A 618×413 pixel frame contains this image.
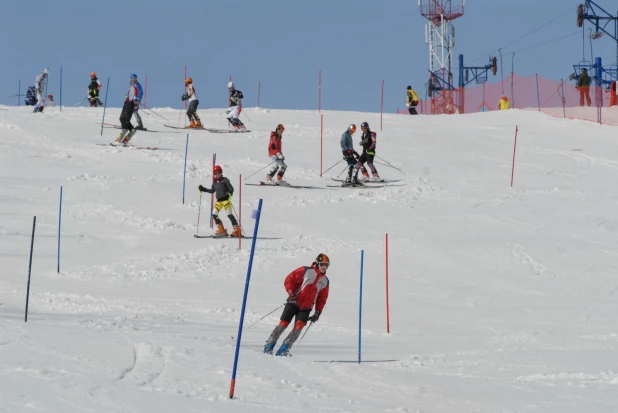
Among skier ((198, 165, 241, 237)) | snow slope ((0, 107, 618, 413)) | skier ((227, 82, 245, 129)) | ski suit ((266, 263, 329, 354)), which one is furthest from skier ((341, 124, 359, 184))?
ski suit ((266, 263, 329, 354))

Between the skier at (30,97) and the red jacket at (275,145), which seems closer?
the red jacket at (275,145)

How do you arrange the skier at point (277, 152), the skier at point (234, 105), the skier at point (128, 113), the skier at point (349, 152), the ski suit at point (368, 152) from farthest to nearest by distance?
the skier at point (234, 105), the skier at point (128, 113), the ski suit at point (368, 152), the skier at point (349, 152), the skier at point (277, 152)

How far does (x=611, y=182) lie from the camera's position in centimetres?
2731

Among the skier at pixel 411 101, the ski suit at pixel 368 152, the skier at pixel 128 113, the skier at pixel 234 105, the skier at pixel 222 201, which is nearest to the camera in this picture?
the skier at pixel 222 201

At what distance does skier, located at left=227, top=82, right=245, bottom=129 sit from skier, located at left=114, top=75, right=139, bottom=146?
3.24 meters

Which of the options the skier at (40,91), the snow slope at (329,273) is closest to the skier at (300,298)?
the snow slope at (329,273)

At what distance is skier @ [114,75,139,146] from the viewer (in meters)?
27.9

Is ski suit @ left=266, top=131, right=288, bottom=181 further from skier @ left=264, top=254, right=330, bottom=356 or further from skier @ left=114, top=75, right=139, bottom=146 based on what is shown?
skier @ left=264, top=254, right=330, bottom=356

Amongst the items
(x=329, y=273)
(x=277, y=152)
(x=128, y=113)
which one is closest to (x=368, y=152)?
(x=277, y=152)

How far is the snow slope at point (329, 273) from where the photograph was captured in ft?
32.6

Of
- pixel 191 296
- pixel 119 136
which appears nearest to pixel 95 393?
pixel 191 296

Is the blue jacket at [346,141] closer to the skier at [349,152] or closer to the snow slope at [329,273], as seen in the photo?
the skier at [349,152]

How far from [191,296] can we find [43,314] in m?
2.58

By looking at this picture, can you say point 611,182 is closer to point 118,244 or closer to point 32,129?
point 118,244
